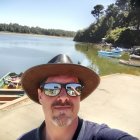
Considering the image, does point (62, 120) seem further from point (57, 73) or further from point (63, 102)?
point (57, 73)

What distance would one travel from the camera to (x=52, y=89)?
2182mm

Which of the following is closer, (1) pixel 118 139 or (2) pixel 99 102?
(1) pixel 118 139

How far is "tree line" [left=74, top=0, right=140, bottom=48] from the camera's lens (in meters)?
73.4

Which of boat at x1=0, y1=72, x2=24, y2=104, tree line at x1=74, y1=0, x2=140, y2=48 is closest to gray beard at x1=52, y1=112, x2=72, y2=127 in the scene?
boat at x1=0, y1=72, x2=24, y2=104

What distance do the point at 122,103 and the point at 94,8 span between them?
11962 cm

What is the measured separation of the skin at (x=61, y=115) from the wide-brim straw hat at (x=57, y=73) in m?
0.11

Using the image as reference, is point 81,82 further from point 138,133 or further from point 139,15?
point 139,15

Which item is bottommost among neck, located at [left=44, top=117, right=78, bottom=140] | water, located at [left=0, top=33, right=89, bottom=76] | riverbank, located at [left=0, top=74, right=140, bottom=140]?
water, located at [left=0, top=33, right=89, bottom=76]

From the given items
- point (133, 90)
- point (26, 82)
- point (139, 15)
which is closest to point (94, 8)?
point (139, 15)

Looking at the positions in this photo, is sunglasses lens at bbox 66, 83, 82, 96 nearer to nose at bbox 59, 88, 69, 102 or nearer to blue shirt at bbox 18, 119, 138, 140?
nose at bbox 59, 88, 69, 102

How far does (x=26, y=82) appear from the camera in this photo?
2.50m

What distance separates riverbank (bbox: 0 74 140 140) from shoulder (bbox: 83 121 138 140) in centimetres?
441

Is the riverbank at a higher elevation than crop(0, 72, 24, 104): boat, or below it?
higher

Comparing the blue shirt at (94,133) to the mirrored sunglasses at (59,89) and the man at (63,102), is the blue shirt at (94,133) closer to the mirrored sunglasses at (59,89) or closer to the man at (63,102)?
the man at (63,102)
